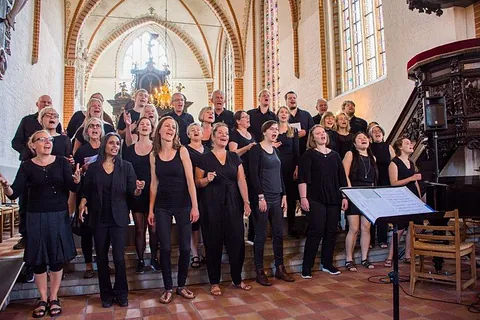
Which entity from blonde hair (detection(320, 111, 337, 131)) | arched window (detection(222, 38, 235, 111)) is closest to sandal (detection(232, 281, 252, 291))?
blonde hair (detection(320, 111, 337, 131))

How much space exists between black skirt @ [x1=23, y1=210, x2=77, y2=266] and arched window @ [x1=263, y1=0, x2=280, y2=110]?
11244 mm

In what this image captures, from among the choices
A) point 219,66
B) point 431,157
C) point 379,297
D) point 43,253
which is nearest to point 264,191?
point 379,297

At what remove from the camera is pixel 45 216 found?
298cm

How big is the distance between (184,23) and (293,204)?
18.6 m

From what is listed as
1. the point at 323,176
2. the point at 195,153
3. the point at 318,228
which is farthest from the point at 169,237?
the point at 323,176

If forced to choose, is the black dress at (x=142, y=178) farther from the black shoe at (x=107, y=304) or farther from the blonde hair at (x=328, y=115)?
the blonde hair at (x=328, y=115)

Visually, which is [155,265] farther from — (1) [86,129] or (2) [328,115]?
(2) [328,115]

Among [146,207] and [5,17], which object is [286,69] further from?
[146,207]

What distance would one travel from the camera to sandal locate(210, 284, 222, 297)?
3433mm

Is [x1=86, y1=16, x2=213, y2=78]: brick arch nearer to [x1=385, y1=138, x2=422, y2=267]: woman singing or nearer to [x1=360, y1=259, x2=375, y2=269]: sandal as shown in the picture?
[x1=385, y1=138, x2=422, y2=267]: woman singing

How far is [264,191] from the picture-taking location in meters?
3.87

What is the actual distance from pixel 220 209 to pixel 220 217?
7cm

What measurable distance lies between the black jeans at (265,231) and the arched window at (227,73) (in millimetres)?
15877

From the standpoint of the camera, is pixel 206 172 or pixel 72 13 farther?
pixel 72 13
